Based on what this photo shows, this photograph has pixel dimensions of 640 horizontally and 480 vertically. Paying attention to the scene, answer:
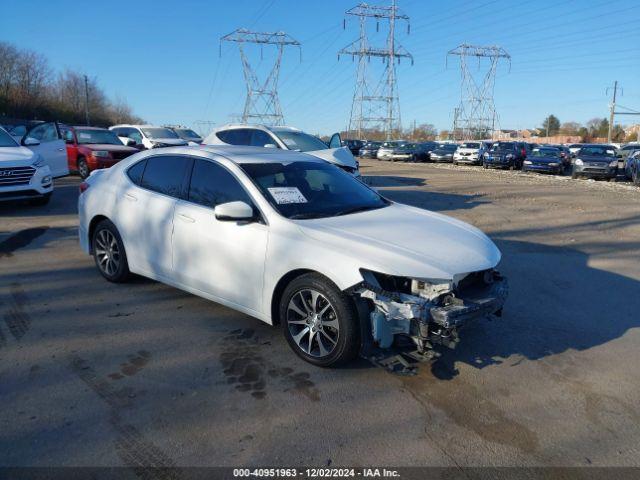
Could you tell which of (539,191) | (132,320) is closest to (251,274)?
(132,320)

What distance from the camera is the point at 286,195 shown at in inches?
174

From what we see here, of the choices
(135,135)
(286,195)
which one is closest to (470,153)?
(135,135)

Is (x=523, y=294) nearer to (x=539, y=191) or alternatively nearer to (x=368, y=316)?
(x=368, y=316)

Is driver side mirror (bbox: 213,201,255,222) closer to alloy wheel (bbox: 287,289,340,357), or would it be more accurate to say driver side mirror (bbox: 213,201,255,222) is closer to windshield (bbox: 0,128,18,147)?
alloy wheel (bbox: 287,289,340,357)

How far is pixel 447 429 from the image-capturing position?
314 centimetres

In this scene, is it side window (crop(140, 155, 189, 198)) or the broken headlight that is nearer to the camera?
the broken headlight

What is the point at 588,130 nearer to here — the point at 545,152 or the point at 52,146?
the point at 545,152

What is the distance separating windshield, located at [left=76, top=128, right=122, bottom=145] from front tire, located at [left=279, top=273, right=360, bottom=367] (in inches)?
562

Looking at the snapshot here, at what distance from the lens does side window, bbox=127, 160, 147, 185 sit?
5.39 m

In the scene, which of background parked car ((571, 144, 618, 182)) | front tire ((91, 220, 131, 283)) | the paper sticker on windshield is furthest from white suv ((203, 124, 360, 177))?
background parked car ((571, 144, 618, 182))

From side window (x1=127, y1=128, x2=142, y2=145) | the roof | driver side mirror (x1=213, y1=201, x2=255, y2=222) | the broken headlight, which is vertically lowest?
the broken headlight

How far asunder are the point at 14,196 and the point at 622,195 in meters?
16.2

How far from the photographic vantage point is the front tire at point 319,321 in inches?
141

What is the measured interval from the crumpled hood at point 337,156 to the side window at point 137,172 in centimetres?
631
